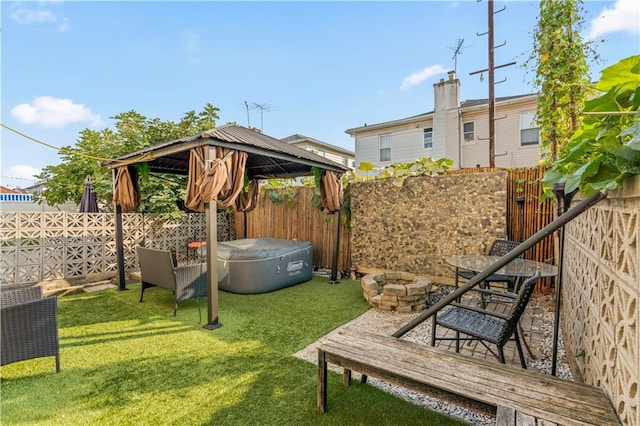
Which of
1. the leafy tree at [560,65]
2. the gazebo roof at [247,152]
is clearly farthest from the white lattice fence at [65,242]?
the leafy tree at [560,65]

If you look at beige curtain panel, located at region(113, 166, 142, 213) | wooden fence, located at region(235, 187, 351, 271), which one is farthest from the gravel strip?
beige curtain panel, located at region(113, 166, 142, 213)

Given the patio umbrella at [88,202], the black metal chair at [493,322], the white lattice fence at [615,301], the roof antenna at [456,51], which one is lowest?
the black metal chair at [493,322]

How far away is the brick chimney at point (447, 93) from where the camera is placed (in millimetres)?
11719

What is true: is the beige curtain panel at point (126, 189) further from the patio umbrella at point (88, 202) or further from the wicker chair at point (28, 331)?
the wicker chair at point (28, 331)

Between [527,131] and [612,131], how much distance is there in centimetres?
1179

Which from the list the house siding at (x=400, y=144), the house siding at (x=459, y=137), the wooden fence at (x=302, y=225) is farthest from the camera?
the house siding at (x=400, y=144)

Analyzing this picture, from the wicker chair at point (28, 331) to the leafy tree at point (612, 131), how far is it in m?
3.99

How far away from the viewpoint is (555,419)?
138 centimetres

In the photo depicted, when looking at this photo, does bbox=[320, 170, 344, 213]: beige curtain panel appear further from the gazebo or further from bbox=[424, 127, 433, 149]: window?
bbox=[424, 127, 433, 149]: window

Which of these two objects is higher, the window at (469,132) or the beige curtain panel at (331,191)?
the window at (469,132)

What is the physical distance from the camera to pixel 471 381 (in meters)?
1.74

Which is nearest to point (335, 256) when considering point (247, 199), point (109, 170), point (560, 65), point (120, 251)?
point (247, 199)

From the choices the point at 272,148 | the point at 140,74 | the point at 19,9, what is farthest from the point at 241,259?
the point at 140,74

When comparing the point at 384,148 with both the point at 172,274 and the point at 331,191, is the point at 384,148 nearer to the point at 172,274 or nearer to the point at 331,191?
the point at 331,191
